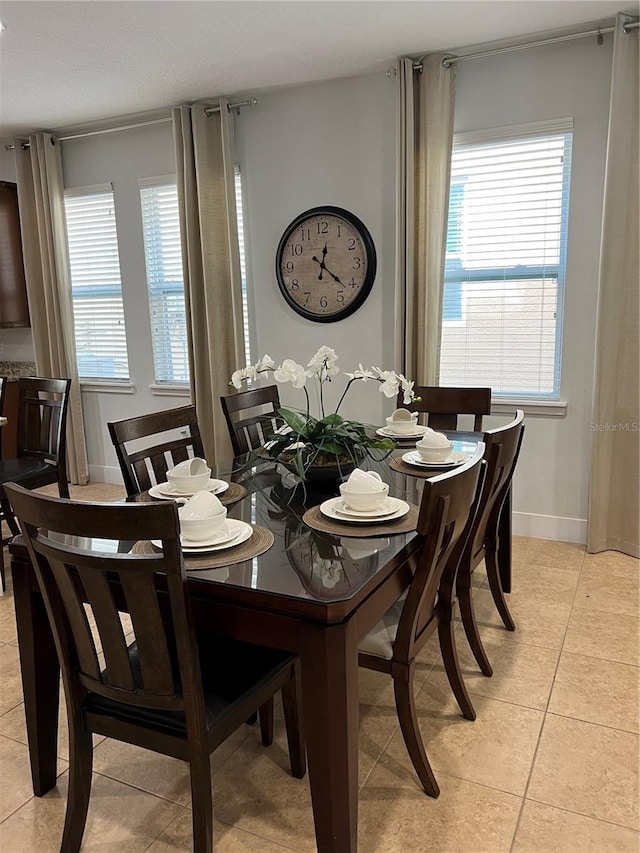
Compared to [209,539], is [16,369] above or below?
above

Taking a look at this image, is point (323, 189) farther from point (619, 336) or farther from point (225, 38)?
point (619, 336)

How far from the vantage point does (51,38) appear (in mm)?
3215

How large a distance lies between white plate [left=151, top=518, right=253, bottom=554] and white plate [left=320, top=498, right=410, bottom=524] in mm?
250

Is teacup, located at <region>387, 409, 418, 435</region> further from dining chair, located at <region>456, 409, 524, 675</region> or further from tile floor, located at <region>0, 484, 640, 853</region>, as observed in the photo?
tile floor, located at <region>0, 484, 640, 853</region>

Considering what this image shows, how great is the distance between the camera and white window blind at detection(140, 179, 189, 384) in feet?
15.5

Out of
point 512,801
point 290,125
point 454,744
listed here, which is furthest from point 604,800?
point 290,125

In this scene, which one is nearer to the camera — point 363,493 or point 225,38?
point 363,493

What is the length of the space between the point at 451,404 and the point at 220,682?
2115mm

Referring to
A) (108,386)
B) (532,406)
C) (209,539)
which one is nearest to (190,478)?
(209,539)

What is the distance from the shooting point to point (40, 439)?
12.2 feet

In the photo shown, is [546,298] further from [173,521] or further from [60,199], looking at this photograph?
[60,199]

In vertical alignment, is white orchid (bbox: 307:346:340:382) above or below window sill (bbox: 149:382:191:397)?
above

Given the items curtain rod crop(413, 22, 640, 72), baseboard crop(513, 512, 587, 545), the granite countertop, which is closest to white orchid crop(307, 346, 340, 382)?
baseboard crop(513, 512, 587, 545)

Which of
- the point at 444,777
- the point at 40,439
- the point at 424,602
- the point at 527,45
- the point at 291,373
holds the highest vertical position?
the point at 527,45
